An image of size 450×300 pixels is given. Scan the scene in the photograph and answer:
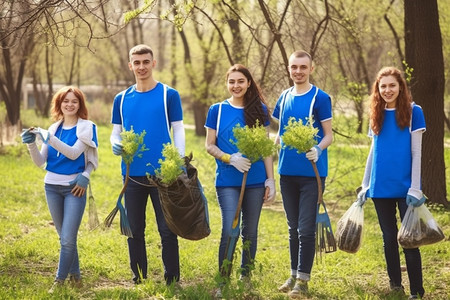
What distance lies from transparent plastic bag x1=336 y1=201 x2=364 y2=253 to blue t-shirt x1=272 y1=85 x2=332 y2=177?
40cm

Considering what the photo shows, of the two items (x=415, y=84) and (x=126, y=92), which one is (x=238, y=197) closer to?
(x=126, y=92)

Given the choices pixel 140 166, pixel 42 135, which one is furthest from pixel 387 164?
pixel 42 135

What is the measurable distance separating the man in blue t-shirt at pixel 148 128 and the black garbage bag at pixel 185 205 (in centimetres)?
31

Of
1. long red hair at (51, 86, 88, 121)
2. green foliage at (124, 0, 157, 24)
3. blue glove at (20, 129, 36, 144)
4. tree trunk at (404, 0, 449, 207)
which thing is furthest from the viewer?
tree trunk at (404, 0, 449, 207)

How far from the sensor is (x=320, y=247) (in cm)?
548

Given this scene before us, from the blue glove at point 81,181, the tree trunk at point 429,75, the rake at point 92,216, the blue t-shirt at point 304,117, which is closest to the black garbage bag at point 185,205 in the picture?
the blue glove at point 81,181

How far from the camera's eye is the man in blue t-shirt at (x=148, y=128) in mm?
5414

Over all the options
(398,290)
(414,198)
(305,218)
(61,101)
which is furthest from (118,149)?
(398,290)

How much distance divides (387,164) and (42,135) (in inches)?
106

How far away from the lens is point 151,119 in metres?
5.42

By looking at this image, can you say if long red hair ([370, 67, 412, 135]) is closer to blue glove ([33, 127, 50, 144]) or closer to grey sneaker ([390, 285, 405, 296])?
grey sneaker ([390, 285, 405, 296])

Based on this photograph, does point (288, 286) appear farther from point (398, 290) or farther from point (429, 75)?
point (429, 75)

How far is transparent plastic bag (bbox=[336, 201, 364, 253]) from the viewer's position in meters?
5.44

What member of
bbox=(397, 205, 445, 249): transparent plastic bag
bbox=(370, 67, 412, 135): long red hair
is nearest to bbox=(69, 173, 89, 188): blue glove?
bbox=(370, 67, 412, 135): long red hair
